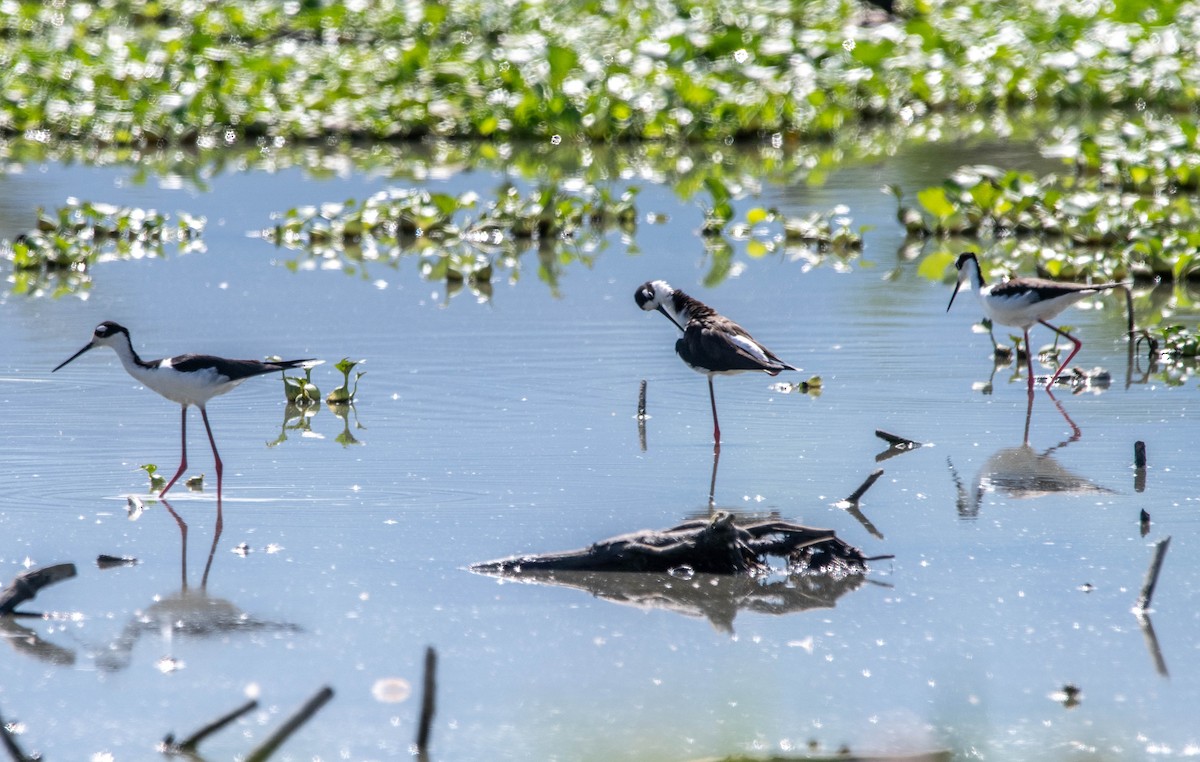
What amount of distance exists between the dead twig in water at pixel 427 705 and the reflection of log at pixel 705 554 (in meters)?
1.41

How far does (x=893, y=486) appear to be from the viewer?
7.45 m

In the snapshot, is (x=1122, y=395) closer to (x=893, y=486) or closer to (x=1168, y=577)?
(x=893, y=486)

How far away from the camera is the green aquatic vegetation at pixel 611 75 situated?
2022cm

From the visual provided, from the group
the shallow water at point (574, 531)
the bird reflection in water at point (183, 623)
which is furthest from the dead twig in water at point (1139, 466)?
the bird reflection in water at point (183, 623)

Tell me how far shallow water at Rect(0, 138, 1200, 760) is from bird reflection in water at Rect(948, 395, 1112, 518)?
23 mm

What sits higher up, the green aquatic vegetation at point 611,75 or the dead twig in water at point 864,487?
the green aquatic vegetation at point 611,75

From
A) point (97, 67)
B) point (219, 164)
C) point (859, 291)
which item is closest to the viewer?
point (859, 291)

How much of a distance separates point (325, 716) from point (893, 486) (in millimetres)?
3188

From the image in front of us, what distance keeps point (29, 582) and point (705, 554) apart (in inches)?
90.4

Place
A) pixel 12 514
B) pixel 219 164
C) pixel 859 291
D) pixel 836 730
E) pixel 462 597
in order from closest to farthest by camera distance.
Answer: pixel 836 730 → pixel 462 597 → pixel 12 514 → pixel 859 291 → pixel 219 164

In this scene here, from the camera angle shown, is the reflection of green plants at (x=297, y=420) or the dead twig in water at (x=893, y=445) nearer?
the dead twig in water at (x=893, y=445)

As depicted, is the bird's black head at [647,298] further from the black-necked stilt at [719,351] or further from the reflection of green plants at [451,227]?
the reflection of green plants at [451,227]

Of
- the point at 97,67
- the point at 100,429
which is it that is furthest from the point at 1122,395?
the point at 97,67

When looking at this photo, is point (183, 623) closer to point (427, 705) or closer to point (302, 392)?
point (427, 705)
